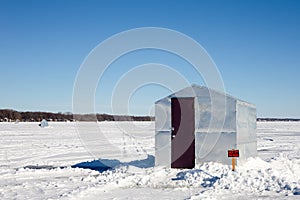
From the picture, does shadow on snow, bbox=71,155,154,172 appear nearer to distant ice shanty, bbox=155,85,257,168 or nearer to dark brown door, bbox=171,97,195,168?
distant ice shanty, bbox=155,85,257,168

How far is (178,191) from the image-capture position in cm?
1093

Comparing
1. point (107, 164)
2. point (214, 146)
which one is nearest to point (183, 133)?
point (214, 146)

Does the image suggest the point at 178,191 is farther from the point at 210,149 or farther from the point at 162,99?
the point at 162,99

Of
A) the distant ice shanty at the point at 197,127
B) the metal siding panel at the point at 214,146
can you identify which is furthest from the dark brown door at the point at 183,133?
the metal siding panel at the point at 214,146

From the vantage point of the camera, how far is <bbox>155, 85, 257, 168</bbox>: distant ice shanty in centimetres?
1459

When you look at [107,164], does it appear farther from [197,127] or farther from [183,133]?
[197,127]

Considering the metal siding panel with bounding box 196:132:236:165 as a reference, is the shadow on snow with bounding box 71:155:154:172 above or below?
below

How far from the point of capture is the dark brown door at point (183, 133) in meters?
14.9

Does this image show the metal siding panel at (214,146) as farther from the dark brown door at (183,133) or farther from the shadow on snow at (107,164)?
the shadow on snow at (107,164)

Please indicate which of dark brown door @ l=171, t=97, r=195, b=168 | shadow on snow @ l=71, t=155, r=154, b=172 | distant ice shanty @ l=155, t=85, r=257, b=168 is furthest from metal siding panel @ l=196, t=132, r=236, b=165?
shadow on snow @ l=71, t=155, r=154, b=172

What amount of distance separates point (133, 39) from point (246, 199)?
30.7 ft

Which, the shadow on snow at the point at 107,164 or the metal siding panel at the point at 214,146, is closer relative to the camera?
the metal siding panel at the point at 214,146

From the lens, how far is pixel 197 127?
14.9m

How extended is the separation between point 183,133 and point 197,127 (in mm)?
577
